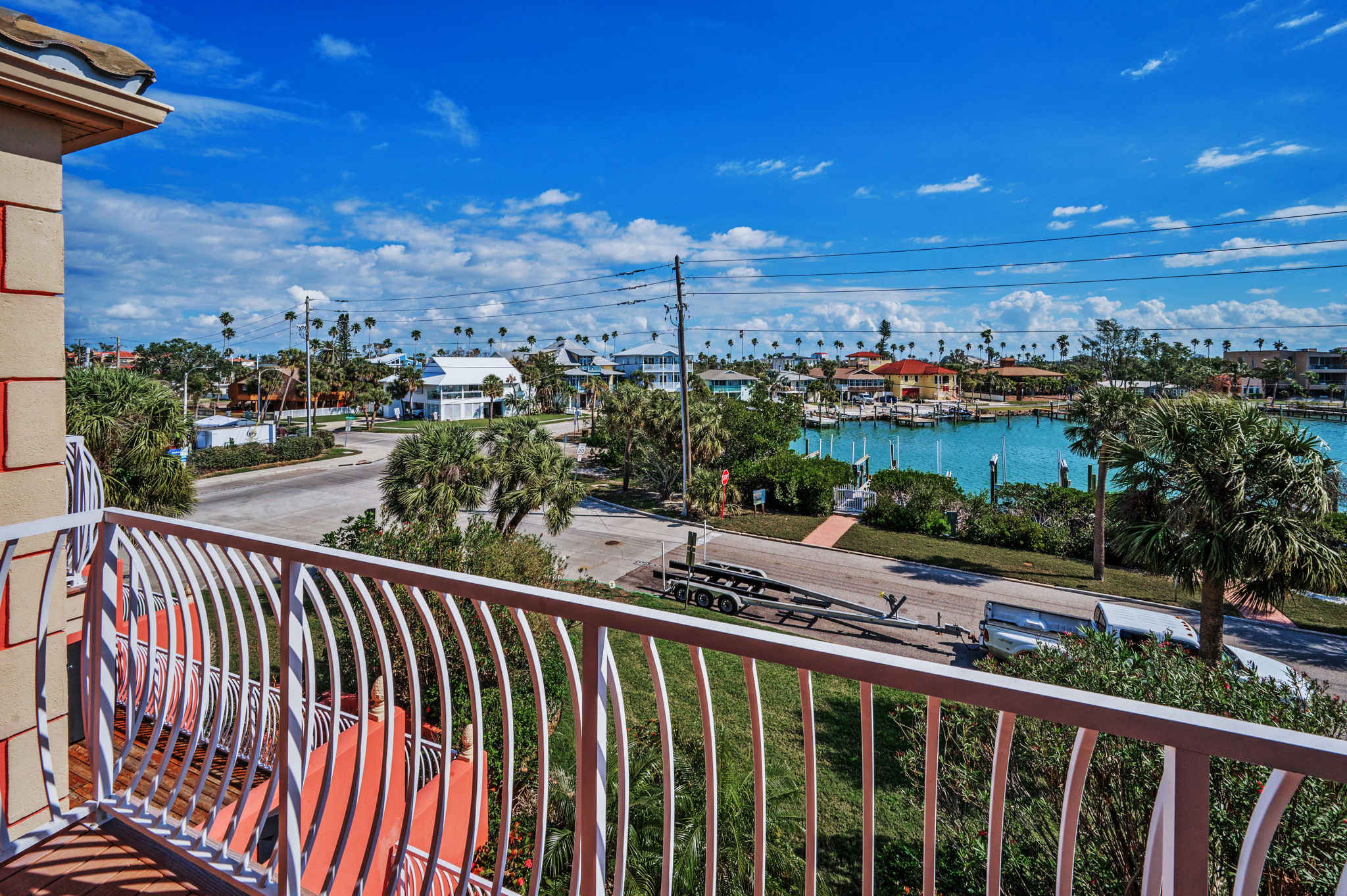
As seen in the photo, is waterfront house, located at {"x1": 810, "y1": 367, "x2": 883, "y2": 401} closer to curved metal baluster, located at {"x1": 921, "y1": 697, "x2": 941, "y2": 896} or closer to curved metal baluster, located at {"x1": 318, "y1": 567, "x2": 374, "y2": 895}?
curved metal baluster, located at {"x1": 318, "y1": 567, "x2": 374, "y2": 895}

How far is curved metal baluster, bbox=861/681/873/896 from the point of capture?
128cm

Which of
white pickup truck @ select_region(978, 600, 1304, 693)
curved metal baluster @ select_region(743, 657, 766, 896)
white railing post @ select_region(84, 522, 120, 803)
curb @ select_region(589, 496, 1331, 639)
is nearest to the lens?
curved metal baluster @ select_region(743, 657, 766, 896)

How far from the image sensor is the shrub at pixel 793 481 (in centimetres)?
2600

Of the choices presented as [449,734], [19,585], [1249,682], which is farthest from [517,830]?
[1249,682]

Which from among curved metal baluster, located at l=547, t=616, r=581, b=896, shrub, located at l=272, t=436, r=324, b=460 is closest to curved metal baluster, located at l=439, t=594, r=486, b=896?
curved metal baluster, located at l=547, t=616, r=581, b=896

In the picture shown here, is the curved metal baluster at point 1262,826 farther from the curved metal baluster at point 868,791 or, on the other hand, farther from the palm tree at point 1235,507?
the palm tree at point 1235,507

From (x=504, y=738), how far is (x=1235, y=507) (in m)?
11.6

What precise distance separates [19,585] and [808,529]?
2258 cm

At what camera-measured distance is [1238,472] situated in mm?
9594

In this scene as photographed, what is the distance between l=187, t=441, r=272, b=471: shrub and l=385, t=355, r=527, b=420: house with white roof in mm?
22979

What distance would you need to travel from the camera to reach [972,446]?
202 ft

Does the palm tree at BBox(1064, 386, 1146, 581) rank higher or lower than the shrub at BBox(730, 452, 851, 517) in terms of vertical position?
higher

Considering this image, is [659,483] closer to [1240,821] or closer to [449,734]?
[1240,821]

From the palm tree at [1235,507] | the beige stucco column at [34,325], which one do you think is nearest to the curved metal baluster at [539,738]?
the beige stucco column at [34,325]
